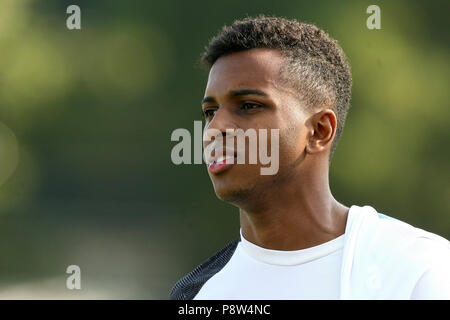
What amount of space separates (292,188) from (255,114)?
282 millimetres

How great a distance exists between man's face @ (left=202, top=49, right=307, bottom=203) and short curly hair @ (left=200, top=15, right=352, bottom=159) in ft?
0.17

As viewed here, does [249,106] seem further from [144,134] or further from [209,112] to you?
[144,134]

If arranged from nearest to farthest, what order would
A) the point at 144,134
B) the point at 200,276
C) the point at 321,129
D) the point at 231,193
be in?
the point at 231,193, the point at 321,129, the point at 200,276, the point at 144,134

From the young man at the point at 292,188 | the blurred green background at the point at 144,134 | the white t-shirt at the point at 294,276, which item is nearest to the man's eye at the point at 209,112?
the young man at the point at 292,188

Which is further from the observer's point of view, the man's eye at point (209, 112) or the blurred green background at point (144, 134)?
the blurred green background at point (144, 134)

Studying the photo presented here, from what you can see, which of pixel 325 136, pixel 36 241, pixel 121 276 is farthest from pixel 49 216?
pixel 325 136

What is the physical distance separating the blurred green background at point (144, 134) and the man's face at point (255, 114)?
6.73m

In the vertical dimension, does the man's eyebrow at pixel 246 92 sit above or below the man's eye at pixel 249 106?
above

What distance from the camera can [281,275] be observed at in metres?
2.28

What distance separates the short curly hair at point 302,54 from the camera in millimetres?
2393

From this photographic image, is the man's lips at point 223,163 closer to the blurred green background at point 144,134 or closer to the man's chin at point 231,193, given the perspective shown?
the man's chin at point 231,193

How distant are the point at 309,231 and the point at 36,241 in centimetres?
781

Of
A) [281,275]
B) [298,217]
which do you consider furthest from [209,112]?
[281,275]

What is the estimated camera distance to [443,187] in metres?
9.39
